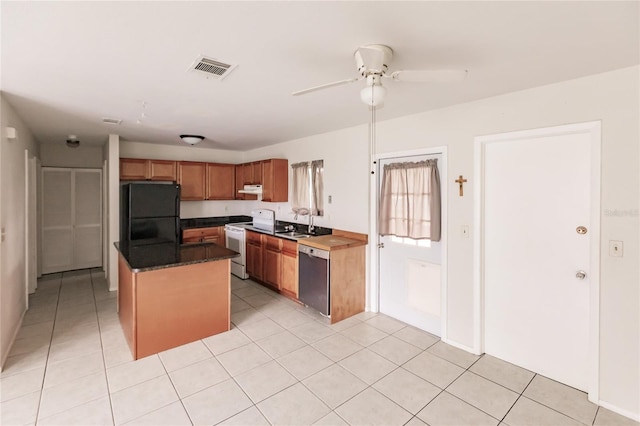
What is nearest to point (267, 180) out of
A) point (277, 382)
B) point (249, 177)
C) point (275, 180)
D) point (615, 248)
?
point (275, 180)

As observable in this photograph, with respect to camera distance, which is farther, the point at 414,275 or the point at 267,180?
the point at 267,180

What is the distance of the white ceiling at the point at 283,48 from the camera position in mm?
1474


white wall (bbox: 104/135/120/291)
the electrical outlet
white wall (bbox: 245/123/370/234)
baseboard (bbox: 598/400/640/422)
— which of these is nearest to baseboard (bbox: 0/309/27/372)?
white wall (bbox: 104/135/120/291)

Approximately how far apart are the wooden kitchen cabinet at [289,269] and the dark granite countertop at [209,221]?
7.61 ft

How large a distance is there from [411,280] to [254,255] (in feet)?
8.78

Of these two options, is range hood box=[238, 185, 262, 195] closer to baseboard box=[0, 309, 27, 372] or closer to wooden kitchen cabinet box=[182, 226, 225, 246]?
wooden kitchen cabinet box=[182, 226, 225, 246]

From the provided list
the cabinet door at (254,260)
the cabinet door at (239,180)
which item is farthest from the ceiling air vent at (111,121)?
the cabinet door at (254,260)

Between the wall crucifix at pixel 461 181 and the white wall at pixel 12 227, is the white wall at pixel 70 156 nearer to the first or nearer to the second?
the white wall at pixel 12 227

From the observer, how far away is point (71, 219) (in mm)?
5719

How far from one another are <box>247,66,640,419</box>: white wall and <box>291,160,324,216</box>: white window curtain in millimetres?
1297

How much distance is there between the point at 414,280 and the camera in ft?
11.6

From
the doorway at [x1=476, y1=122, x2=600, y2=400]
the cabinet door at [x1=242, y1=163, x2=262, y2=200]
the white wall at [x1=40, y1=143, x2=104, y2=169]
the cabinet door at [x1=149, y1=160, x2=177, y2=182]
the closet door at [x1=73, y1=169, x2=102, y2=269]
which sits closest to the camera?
the doorway at [x1=476, y1=122, x2=600, y2=400]

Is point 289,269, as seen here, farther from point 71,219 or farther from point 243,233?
point 71,219

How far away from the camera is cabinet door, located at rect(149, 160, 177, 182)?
206 inches
